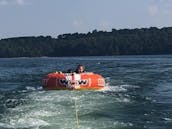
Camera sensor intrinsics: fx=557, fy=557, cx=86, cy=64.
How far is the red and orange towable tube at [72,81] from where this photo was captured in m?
27.9

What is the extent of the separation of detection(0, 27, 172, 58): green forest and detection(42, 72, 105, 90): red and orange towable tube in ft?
341

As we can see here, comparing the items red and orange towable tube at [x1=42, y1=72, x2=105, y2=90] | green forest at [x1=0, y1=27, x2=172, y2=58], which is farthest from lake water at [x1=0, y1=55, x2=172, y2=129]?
green forest at [x1=0, y1=27, x2=172, y2=58]

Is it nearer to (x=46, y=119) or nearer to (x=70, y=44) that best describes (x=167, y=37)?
(x=70, y=44)

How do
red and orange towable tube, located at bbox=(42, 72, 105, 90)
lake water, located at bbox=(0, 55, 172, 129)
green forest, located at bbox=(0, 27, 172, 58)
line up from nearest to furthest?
Answer: lake water, located at bbox=(0, 55, 172, 129), red and orange towable tube, located at bbox=(42, 72, 105, 90), green forest, located at bbox=(0, 27, 172, 58)

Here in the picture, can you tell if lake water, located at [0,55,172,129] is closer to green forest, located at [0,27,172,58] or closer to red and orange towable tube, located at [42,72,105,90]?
red and orange towable tube, located at [42,72,105,90]

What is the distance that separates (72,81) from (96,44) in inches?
4645

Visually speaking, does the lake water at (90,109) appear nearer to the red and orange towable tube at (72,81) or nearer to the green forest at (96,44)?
the red and orange towable tube at (72,81)

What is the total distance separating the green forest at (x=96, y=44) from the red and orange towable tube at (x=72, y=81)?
341ft

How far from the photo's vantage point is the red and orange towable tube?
27.9 m

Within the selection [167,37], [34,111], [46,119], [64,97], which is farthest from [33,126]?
[167,37]

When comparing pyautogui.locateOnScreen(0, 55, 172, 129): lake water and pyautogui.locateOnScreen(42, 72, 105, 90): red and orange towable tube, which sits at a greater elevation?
pyautogui.locateOnScreen(42, 72, 105, 90): red and orange towable tube

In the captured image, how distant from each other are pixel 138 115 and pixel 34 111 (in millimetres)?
3945

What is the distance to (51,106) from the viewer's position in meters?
22.7

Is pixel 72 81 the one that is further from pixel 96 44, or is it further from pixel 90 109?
pixel 96 44
